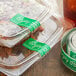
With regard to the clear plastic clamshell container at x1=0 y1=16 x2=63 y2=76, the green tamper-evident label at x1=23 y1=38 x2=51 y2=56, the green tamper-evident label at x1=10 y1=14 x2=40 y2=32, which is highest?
the green tamper-evident label at x1=10 y1=14 x2=40 y2=32

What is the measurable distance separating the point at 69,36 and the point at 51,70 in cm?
11

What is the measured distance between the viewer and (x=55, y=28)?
2.07 ft

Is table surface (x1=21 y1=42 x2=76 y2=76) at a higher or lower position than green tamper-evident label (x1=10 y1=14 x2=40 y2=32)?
lower

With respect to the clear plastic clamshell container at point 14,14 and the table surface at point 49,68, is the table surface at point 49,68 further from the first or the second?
the clear plastic clamshell container at point 14,14

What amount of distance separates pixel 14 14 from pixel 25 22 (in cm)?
4

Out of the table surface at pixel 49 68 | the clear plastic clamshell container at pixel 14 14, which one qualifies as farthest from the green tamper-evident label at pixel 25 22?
the table surface at pixel 49 68

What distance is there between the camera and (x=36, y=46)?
0.56 m

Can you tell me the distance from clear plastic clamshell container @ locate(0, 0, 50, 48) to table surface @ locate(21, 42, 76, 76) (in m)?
0.12

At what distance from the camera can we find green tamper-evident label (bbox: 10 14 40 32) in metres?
0.55

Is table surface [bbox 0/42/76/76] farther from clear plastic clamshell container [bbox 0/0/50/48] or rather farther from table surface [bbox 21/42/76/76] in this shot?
clear plastic clamshell container [bbox 0/0/50/48]

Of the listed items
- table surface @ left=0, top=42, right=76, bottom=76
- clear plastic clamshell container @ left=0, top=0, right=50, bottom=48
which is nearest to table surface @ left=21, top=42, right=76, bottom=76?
table surface @ left=0, top=42, right=76, bottom=76

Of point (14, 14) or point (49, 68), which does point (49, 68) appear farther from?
point (14, 14)

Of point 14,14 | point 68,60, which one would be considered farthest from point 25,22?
point 68,60

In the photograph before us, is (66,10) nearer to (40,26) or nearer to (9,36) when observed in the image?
(40,26)
